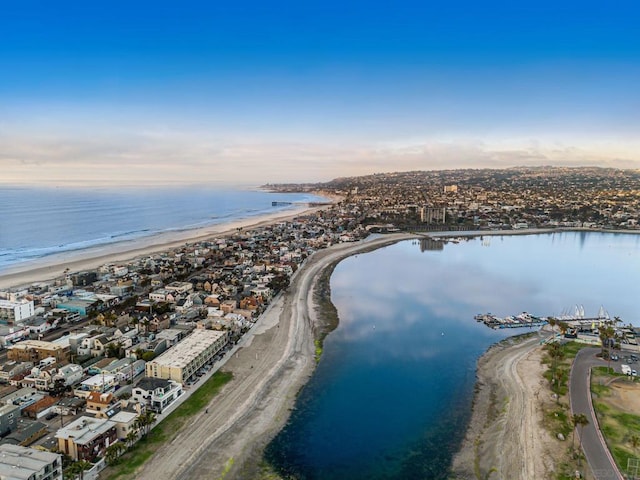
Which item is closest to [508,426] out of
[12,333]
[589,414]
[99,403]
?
[589,414]

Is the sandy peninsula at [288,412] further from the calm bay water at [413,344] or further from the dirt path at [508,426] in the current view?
the calm bay water at [413,344]

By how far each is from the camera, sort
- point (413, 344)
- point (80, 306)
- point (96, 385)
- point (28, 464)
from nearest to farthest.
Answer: point (28, 464), point (96, 385), point (413, 344), point (80, 306)

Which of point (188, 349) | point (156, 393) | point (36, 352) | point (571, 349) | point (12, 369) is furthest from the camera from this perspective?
point (571, 349)

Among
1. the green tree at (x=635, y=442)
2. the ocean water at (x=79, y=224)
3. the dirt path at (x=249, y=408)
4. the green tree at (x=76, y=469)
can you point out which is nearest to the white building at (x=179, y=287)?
the dirt path at (x=249, y=408)

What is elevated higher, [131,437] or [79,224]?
[79,224]

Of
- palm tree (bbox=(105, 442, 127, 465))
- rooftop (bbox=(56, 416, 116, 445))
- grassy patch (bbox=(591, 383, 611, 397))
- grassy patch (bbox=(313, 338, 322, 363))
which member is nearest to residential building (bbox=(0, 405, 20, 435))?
rooftop (bbox=(56, 416, 116, 445))

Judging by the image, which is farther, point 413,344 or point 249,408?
point 413,344

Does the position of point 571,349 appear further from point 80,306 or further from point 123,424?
point 80,306
